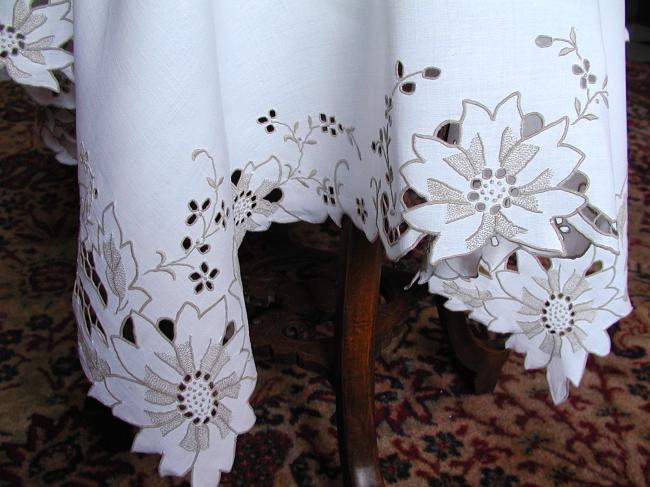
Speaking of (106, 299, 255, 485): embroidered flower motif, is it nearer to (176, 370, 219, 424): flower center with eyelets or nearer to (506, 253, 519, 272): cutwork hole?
(176, 370, 219, 424): flower center with eyelets

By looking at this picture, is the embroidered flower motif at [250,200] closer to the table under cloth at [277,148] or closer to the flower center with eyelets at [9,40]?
the table under cloth at [277,148]

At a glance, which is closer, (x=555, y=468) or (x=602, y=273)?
(x=602, y=273)

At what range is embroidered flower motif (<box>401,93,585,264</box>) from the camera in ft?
1.28

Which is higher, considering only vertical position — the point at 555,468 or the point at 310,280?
the point at 310,280

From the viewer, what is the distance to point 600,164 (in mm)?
396

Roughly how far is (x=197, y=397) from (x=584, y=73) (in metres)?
0.33

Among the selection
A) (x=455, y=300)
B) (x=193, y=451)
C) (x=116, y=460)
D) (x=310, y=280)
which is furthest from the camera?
(x=310, y=280)

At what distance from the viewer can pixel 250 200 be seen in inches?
21.0

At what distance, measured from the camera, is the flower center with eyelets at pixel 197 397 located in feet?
1.55

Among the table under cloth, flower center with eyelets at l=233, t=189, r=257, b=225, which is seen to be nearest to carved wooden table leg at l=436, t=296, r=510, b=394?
the table under cloth

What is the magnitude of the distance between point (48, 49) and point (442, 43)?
0.89ft

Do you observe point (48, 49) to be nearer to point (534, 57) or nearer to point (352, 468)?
point (534, 57)

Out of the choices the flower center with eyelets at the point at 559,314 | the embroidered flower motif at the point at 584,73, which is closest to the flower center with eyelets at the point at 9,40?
the embroidered flower motif at the point at 584,73

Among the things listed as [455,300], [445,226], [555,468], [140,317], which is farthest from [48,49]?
[555,468]
